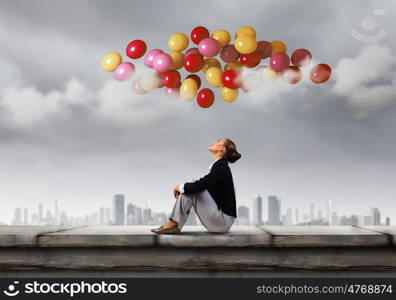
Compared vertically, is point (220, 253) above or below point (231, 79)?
below

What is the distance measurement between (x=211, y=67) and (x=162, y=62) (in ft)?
1.38

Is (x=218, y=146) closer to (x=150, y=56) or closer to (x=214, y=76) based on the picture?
(x=214, y=76)

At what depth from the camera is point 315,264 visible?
3.05m

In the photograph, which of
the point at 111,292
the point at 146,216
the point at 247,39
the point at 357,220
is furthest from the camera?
the point at 146,216

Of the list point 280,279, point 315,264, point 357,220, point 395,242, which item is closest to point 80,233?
point 280,279

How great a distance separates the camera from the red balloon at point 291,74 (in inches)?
160

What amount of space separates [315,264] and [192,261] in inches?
28.7

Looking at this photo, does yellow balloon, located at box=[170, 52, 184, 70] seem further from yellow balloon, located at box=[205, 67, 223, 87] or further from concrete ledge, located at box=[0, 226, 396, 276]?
concrete ledge, located at box=[0, 226, 396, 276]

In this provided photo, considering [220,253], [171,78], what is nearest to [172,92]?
[171,78]

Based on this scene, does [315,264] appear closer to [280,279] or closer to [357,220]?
[280,279]

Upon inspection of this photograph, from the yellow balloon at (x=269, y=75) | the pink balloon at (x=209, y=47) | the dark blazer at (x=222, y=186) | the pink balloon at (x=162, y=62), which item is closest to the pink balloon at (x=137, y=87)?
the pink balloon at (x=162, y=62)

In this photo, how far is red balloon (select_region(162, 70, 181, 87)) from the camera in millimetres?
4082

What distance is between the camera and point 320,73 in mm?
4078

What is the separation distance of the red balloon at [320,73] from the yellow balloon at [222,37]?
72 centimetres
